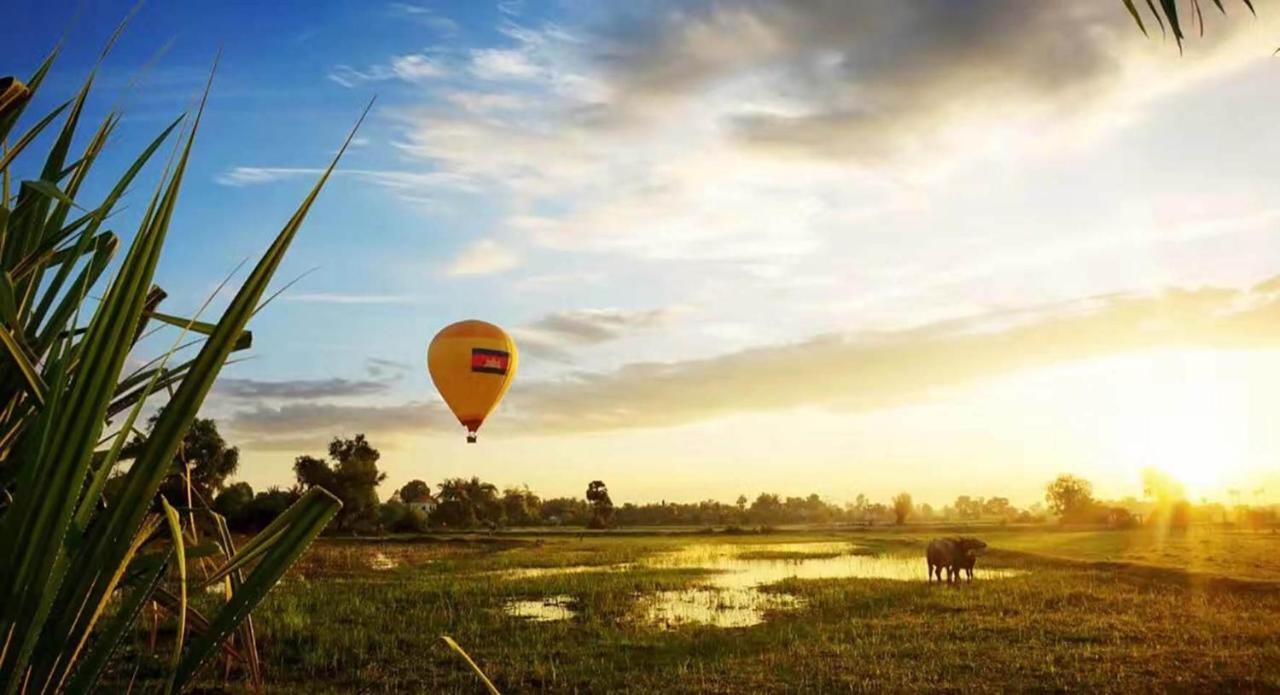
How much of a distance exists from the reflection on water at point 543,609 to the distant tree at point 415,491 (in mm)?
84315

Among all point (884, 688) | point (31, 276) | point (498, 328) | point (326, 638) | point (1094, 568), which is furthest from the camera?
point (1094, 568)

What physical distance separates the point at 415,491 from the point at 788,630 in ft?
305

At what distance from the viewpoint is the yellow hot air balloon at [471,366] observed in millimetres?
22609

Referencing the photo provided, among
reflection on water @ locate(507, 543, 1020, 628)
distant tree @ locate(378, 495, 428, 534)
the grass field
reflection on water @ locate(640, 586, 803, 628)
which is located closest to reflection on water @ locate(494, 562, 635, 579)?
reflection on water @ locate(507, 543, 1020, 628)

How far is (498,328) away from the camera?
23.6m

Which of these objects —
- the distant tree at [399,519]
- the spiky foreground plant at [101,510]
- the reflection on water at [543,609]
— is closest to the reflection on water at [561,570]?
the reflection on water at [543,609]

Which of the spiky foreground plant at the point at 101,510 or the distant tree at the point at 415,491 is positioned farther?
the distant tree at the point at 415,491

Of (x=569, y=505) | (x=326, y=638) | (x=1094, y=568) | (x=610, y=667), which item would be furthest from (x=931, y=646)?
(x=569, y=505)

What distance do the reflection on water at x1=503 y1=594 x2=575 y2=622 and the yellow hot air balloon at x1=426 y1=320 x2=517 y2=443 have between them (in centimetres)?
512

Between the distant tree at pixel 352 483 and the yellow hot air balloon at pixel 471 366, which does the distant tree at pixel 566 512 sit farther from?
the yellow hot air balloon at pixel 471 366

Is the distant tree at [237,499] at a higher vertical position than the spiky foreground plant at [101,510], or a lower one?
lower

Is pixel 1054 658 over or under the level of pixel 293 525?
under

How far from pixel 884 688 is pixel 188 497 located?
1081cm

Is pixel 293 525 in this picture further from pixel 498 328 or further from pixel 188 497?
pixel 498 328
